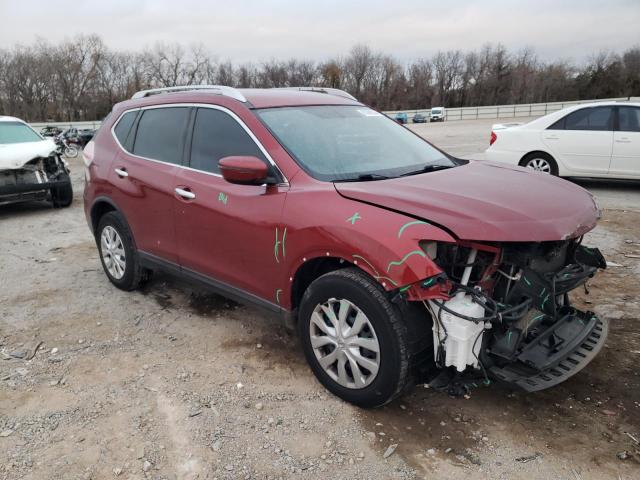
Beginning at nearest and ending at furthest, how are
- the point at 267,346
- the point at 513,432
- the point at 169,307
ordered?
1. the point at 513,432
2. the point at 267,346
3. the point at 169,307

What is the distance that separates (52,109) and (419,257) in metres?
81.6

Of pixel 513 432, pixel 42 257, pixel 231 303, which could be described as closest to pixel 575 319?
pixel 513 432

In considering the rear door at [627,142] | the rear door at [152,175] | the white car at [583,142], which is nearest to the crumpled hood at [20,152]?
the rear door at [152,175]

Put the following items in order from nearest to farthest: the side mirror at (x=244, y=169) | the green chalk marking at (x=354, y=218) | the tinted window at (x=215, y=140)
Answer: the green chalk marking at (x=354, y=218) < the side mirror at (x=244, y=169) < the tinted window at (x=215, y=140)

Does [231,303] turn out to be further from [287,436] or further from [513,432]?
[513,432]

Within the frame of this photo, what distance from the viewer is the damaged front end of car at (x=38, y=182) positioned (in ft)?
28.1

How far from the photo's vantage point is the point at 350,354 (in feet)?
9.70

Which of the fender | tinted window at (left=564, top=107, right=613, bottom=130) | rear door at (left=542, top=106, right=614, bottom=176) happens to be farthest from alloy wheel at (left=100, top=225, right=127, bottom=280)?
tinted window at (left=564, top=107, right=613, bottom=130)

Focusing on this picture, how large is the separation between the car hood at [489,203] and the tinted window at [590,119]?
262 inches

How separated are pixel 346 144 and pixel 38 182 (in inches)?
290

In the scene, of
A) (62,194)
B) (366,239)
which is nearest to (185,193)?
(366,239)

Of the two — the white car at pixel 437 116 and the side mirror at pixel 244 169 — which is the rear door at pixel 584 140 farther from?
the white car at pixel 437 116

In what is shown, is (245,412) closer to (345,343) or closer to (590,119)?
(345,343)

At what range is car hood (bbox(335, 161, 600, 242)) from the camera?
2576 mm
